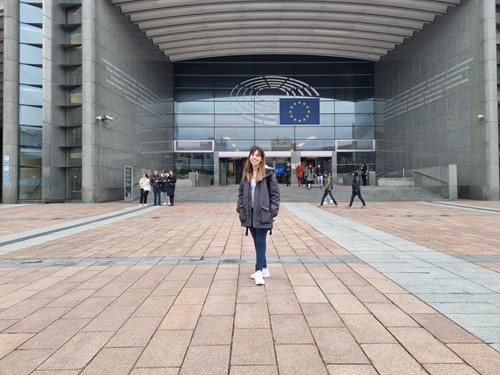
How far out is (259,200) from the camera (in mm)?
4480

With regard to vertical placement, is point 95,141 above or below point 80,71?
below

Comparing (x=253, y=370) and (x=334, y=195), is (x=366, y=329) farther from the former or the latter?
(x=334, y=195)

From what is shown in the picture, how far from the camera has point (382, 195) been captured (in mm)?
22578

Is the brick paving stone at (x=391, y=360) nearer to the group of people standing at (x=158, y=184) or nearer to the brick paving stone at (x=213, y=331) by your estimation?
the brick paving stone at (x=213, y=331)

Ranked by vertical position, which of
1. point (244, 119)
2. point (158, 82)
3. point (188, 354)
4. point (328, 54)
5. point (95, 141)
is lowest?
point (188, 354)

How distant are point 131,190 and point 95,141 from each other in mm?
3477

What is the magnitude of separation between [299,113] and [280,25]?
9.36m

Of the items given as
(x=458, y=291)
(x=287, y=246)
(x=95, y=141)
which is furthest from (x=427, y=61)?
(x=458, y=291)

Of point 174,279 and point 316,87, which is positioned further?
point 316,87

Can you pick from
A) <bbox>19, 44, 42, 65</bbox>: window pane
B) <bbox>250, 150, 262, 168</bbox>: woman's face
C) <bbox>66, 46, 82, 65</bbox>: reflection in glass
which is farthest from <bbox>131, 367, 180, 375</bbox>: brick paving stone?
<bbox>19, 44, 42, 65</bbox>: window pane

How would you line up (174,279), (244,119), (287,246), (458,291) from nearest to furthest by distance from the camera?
(458,291)
(174,279)
(287,246)
(244,119)

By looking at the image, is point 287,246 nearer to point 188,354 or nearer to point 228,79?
point 188,354

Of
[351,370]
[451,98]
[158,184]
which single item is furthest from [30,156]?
[451,98]

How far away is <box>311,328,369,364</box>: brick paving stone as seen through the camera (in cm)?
263
